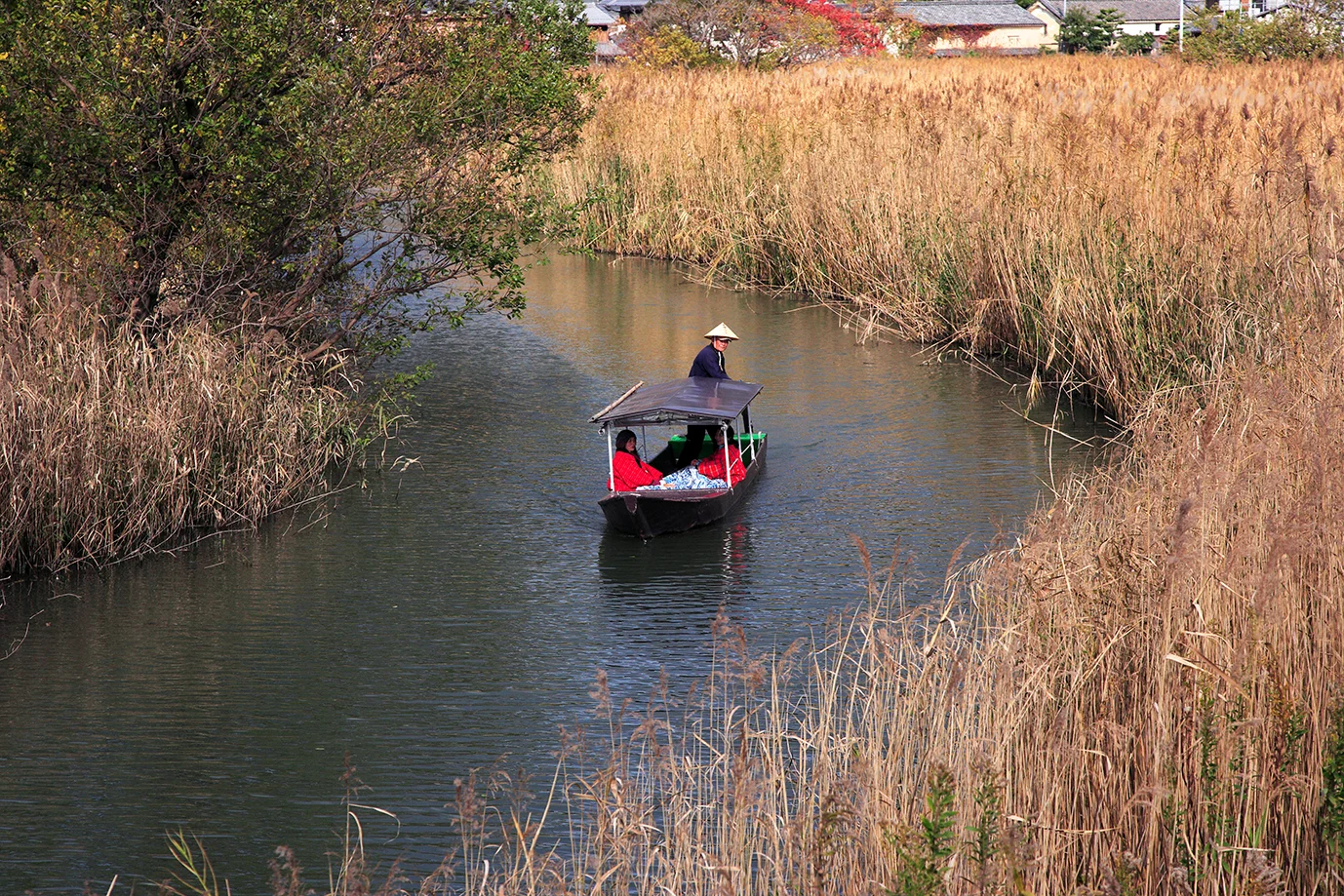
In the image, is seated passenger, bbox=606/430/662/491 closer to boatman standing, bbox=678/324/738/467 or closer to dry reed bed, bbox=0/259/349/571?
boatman standing, bbox=678/324/738/467

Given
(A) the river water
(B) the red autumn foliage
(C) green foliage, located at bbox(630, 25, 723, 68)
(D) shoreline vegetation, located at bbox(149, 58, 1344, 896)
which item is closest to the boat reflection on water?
(A) the river water

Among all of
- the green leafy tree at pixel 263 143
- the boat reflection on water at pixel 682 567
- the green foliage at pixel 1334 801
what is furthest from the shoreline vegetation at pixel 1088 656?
the green leafy tree at pixel 263 143

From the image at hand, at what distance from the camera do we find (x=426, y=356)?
1780 centimetres

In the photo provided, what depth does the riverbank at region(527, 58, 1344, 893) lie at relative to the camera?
188 inches

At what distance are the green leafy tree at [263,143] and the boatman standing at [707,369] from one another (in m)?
1.98

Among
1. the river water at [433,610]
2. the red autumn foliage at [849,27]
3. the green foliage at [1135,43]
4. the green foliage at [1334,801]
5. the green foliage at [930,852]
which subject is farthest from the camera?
the green foliage at [1135,43]

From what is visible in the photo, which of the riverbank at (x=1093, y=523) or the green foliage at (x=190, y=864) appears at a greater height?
the riverbank at (x=1093, y=523)

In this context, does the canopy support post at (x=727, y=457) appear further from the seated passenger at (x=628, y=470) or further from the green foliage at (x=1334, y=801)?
the green foliage at (x=1334, y=801)

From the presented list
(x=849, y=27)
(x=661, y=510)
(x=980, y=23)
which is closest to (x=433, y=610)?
(x=661, y=510)

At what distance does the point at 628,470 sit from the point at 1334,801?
25.7 feet

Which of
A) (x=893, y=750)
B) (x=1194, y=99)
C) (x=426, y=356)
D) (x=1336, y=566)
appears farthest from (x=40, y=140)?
(x=1194, y=99)

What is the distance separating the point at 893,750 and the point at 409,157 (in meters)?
8.98

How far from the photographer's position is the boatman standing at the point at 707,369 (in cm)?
1299

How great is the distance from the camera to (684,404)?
11828 mm
